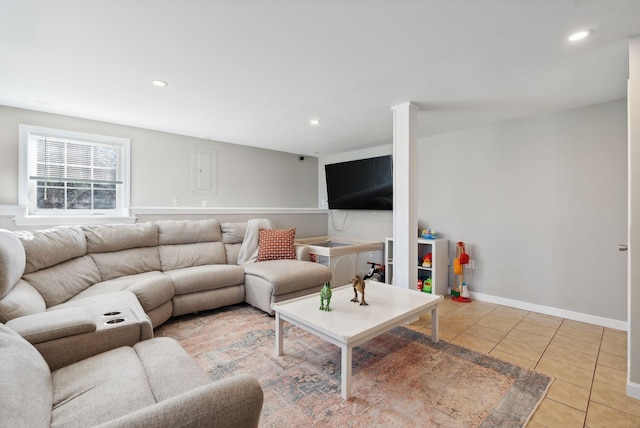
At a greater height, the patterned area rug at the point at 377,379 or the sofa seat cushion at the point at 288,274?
the sofa seat cushion at the point at 288,274

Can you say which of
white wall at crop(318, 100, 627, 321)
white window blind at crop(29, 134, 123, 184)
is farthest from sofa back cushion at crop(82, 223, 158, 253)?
white wall at crop(318, 100, 627, 321)

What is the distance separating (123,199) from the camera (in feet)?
11.8

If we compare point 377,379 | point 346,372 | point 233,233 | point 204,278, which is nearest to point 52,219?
point 204,278

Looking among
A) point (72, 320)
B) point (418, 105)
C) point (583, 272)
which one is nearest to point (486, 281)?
→ point (583, 272)

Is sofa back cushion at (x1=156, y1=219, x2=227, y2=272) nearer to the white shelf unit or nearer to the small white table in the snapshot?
the small white table

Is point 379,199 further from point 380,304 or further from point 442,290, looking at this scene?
point 380,304

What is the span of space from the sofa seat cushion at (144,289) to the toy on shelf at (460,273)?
323cm

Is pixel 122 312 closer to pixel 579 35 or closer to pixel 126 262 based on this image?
pixel 126 262

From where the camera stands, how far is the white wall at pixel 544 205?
2768mm

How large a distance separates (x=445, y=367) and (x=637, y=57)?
226 cm

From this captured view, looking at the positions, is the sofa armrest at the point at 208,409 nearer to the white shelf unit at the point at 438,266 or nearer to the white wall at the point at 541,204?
the white shelf unit at the point at 438,266

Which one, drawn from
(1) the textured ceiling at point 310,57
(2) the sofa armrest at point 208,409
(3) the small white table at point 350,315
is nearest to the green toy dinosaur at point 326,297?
(3) the small white table at point 350,315

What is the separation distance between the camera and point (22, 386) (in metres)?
0.87

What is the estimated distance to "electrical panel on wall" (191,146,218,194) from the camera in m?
4.11
